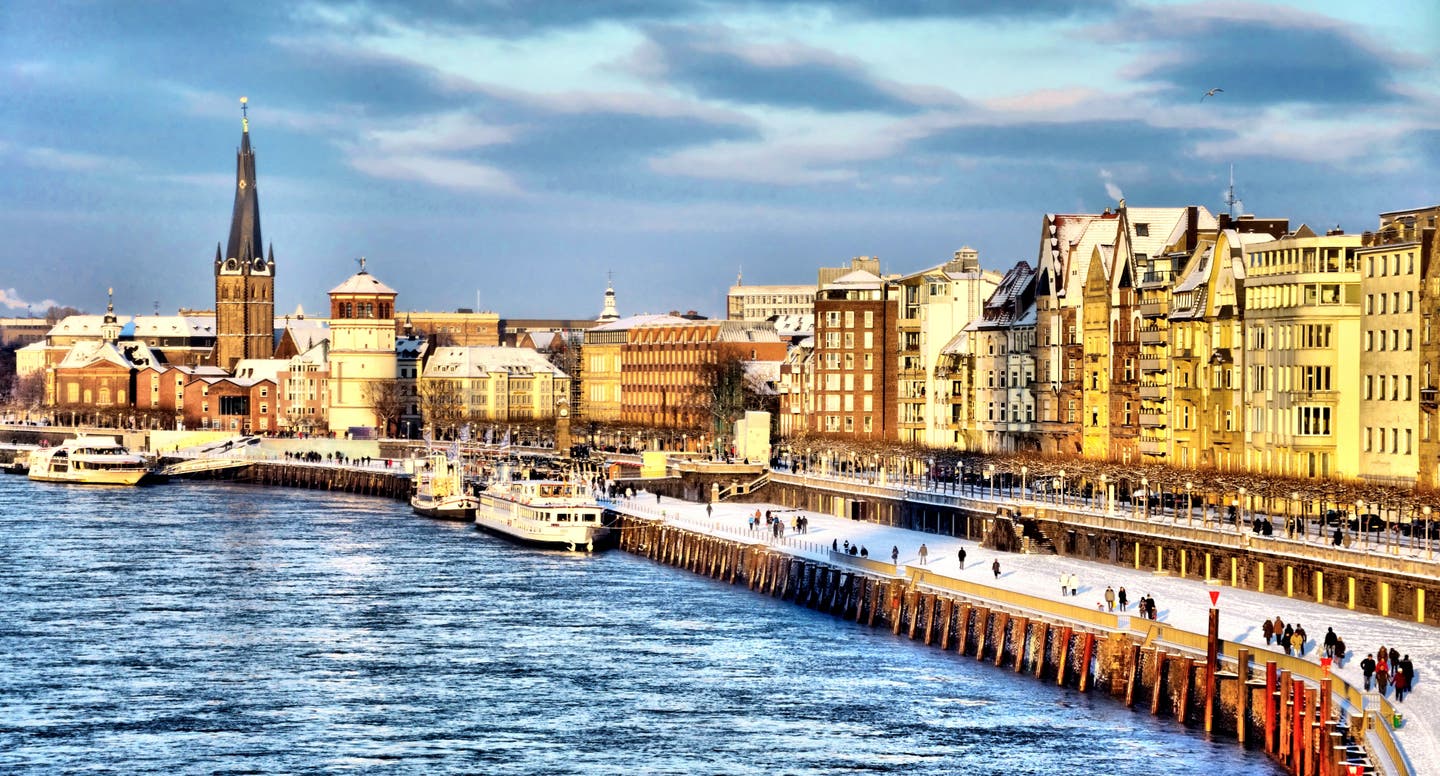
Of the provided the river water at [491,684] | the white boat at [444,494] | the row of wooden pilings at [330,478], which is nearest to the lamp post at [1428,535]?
the river water at [491,684]

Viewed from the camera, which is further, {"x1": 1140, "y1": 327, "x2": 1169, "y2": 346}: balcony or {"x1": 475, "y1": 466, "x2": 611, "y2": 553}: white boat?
{"x1": 475, "y1": 466, "x2": 611, "y2": 553}: white boat

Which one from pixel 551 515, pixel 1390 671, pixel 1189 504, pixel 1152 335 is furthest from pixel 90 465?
pixel 1390 671

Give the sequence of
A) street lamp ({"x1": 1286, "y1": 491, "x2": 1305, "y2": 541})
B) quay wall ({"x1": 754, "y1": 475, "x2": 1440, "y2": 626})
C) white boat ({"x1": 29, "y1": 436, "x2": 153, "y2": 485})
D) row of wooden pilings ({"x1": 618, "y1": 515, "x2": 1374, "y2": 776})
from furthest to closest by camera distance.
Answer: white boat ({"x1": 29, "y1": 436, "x2": 153, "y2": 485}), street lamp ({"x1": 1286, "y1": 491, "x2": 1305, "y2": 541}), quay wall ({"x1": 754, "y1": 475, "x2": 1440, "y2": 626}), row of wooden pilings ({"x1": 618, "y1": 515, "x2": 1374, "y2": 776})

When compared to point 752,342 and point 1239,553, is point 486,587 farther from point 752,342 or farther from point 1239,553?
point 752,342

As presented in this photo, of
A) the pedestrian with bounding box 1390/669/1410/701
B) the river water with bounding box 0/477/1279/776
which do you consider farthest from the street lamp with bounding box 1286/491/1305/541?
the pedestrian with bounding box 1390/669/1410/701

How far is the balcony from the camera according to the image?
100500 mm

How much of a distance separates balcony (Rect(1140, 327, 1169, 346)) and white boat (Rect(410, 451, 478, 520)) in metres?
48.2

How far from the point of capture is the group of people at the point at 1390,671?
50.7 metres

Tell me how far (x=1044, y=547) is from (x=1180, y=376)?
15.2 m

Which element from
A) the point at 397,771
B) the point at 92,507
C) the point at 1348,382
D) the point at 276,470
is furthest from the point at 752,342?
the point at 397,771

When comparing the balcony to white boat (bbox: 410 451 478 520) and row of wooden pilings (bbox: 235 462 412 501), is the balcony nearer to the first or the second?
white boat (bbox: 410 451 478 520)

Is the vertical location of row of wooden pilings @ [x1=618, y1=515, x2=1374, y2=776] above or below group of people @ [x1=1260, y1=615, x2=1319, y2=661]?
below

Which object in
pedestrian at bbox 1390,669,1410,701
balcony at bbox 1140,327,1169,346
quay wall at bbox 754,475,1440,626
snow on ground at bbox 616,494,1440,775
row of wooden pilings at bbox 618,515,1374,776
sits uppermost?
balcony at bbox 1140,327,1169,346

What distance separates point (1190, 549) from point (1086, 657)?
15.1 meters
